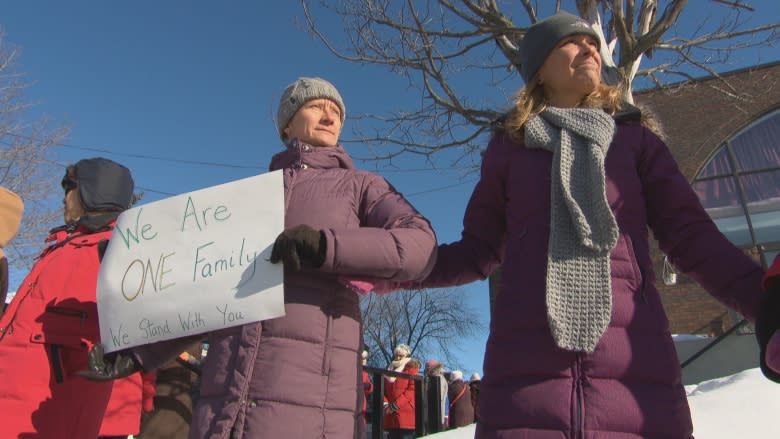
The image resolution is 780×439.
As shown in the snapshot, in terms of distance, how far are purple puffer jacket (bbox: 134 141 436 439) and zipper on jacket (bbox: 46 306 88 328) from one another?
981 millimetres

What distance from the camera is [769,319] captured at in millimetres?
1312

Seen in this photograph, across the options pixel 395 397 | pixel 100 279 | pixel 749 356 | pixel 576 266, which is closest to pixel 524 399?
pixel 576 266

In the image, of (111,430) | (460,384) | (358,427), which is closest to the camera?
(358,427)

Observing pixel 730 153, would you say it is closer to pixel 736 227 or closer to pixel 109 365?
pixel 736 227

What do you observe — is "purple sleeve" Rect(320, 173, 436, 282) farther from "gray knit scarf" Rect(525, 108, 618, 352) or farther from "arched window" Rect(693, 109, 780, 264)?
"arched window" Rect(693, 109, 780, 264)

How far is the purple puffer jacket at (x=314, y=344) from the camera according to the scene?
1.51 meters

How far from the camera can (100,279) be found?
6.36 feet

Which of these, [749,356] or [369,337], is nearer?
[749,356]

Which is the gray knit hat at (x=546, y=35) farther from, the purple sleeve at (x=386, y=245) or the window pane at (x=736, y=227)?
the window pane at (x=736, y=227)

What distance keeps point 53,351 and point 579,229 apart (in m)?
2.00

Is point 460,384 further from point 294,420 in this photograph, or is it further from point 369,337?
point 369,337

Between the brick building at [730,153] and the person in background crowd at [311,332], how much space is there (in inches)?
478

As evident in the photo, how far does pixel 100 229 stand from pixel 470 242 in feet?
5.67

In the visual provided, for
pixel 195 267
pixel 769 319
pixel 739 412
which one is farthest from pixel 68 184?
pixel 739 412
